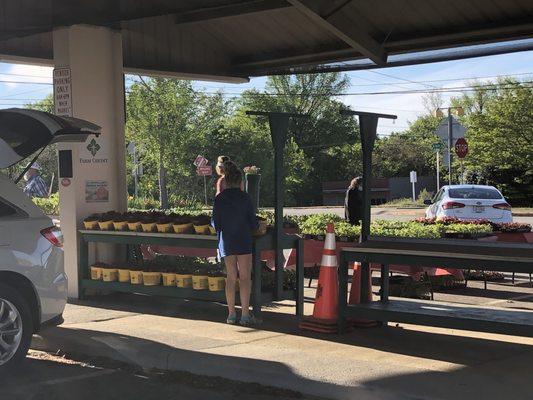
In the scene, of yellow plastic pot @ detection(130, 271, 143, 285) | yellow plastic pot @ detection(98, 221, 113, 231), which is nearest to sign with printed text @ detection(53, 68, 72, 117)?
yellow plastic pot @ detection(98, 221, 113, 231)

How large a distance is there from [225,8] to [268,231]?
3.66m

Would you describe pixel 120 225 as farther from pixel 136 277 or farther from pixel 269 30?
pixel 269 30

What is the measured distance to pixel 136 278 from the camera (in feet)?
27.9

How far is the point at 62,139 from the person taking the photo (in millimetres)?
7871

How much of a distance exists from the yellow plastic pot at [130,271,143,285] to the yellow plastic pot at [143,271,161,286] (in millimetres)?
99

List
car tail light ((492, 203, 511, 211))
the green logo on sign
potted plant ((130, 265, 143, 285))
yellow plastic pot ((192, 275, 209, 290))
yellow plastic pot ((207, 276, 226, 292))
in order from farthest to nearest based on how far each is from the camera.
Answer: car tail light ((492, 203, 511, 211)) → the green logo on sign → potted plant ((130, 265, 143, 285)) → yellow plastic pot ((192, 275, 209, 290)) → yellow plastic pot ((207, 276, 226, 292))

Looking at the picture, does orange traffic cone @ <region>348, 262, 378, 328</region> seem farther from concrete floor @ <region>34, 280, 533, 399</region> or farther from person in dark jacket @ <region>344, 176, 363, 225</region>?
person in dark jacket @ <region>344, 176, 363, 225</region>

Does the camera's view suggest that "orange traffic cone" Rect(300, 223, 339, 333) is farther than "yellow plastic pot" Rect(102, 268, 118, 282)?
No

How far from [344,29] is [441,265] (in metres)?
3.75

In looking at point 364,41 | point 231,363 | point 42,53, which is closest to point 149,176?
point 42,53

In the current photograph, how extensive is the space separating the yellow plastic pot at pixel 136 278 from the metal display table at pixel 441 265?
310 cm

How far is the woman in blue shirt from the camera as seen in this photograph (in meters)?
7.10

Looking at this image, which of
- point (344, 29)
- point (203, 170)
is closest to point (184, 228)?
point (344, 29)

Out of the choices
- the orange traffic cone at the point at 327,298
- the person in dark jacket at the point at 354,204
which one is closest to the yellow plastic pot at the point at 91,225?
the orange traffic cone at the point at 327,298
